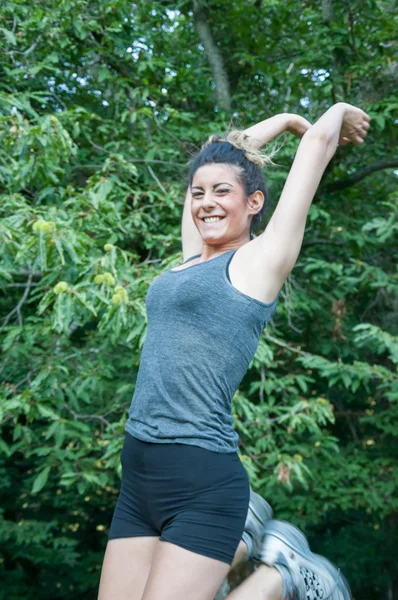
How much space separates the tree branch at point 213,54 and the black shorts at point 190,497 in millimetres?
4635

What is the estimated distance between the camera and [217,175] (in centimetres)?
164

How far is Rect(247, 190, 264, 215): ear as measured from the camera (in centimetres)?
167

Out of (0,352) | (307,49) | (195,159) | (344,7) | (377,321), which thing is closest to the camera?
(195,159)

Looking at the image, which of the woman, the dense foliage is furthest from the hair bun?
the dense foliage

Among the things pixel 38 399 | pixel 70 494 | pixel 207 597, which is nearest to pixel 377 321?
pixel 70 494

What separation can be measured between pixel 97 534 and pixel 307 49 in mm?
4456

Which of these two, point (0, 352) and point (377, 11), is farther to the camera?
point (377, 11)

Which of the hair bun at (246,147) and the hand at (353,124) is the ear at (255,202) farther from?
the hand at (353,124)

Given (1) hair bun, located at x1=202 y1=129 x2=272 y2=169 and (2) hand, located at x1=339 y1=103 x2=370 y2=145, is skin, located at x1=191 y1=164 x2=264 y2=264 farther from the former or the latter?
(2) hand, located at x1=339 y1=103 x2=370 y2=145

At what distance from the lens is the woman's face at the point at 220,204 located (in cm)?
163

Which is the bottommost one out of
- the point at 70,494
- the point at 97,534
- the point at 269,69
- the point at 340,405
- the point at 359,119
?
the point at 97,534

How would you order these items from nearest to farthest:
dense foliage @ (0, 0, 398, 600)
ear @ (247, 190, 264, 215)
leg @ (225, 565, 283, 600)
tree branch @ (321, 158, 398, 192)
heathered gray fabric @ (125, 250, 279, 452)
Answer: heathered gray fabric @ (125, 250, 279, 452), leg @ (225, 565, 283, 600), ear @ (247, 190, 264, 215), dense foliage @ (0, 0, 398, 600), tree branch @ (321, 158, 398, 192)

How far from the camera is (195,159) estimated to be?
174 centimetres

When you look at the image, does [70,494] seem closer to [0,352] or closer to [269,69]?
[0,352]
